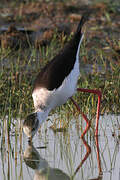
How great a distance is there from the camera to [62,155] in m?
4.49

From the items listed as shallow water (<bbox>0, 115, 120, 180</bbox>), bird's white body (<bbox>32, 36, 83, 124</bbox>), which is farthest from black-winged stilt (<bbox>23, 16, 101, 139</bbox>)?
shallow water (<bbox>0, 115, 120, 180</bbox>)

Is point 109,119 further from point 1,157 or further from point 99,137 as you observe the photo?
point 1,157

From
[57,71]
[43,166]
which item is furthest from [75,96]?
[43,166]

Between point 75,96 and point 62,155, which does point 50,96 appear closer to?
point 62,155

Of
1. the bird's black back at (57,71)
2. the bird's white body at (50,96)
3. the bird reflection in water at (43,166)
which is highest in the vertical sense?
the bird's black back at (57,71)

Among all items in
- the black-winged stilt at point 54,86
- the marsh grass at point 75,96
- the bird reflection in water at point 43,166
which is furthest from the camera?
the marsh grass at point 75,96

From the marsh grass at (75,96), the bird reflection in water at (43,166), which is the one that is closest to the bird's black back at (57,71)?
the marsh grass at (75,96)

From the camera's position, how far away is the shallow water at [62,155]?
4.10m

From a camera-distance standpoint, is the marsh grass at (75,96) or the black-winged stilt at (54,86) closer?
the black-winged stilt at (54,86)

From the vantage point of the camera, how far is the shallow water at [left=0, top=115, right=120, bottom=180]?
410 cm

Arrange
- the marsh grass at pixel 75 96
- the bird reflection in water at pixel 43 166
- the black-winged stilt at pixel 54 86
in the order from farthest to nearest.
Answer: the marsh grass at pixel 75 96 < the black-winged stilt at pixel 54 86 < the bird reflection in water at pixel 43 166

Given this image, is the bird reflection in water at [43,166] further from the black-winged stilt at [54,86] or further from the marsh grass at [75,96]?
the marsh grass at [75,96]

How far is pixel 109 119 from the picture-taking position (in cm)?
545

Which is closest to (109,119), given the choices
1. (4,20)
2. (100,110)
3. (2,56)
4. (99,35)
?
(100,110)
